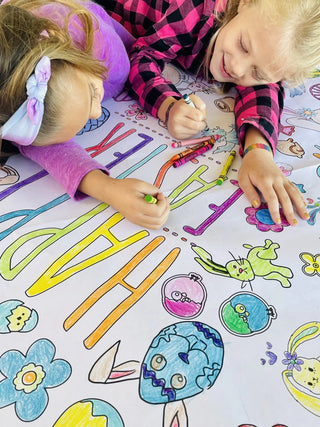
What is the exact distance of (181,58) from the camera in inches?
37.1

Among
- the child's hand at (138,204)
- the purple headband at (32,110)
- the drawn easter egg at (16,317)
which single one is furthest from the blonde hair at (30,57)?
the drawn easter egg at (16,317)

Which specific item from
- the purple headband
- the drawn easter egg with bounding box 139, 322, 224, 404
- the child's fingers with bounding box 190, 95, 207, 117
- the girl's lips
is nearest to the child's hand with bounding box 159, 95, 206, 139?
the child's fingers with bounding box 190, 95, 207, 117

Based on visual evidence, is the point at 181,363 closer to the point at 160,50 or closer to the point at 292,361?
the point at 292,361

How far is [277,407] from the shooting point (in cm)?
42

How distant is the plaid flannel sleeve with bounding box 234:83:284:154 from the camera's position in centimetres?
75

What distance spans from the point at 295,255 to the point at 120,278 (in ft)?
0.82

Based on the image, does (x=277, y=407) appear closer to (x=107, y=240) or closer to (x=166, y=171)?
(x=107, y=240)

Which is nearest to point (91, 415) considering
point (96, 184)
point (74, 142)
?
point (96, 184)

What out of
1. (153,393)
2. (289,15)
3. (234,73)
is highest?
(289,15)

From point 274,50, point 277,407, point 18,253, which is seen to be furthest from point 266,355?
point 274,50

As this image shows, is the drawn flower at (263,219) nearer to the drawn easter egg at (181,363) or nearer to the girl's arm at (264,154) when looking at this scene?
the girl's arm at (264,154)

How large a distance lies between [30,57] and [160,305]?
1.23ft

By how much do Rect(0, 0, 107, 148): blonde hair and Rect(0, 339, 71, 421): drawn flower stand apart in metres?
0.32

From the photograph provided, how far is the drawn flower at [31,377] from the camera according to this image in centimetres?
42
